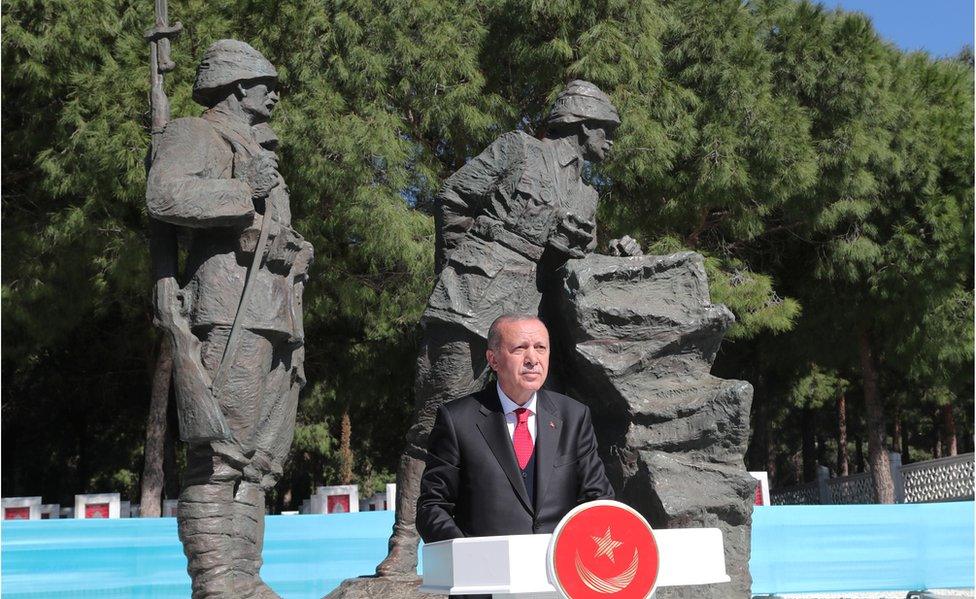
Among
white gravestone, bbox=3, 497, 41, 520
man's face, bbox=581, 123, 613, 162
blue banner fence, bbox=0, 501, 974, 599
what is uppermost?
man's face, bbox=581, 123, 613, 162

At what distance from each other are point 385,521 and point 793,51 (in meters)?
8.08

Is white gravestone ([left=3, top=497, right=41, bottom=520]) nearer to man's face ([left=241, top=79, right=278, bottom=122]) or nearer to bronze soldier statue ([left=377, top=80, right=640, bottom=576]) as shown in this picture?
bronze soldier statue ([left=377, top=80, right=640, bottom=576])

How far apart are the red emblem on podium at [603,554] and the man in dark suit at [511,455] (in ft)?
2.25

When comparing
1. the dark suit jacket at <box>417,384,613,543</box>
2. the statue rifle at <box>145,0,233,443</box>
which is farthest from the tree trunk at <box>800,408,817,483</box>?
the dark suit jacket at <box>417,384,613,543</box>

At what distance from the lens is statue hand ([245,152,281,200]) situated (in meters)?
4.75

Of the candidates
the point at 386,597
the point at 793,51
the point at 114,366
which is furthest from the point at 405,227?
the point at 114,366

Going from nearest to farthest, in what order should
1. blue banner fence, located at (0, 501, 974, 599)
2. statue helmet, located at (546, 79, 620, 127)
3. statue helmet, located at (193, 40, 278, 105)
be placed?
1. statue helmet, located at (193, 40, 278, 105)
2. statue helmet, located at (546, 79, 620, 127)
3. blue banner fence, located at (0, 501, 974, 599)

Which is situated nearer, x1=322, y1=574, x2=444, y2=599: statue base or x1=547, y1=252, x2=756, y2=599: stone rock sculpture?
x1=547, y1=252, x2=756, y2=599: stone rock sculpture

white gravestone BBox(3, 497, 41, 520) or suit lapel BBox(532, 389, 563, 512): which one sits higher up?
suit lapel BBox(532, 389, 563, 512)

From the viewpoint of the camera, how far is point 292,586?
7371 millimetres

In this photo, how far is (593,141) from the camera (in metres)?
5.49

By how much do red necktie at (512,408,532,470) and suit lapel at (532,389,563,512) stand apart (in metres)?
0.02

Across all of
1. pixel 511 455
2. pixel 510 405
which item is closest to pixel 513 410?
pixel 510 405

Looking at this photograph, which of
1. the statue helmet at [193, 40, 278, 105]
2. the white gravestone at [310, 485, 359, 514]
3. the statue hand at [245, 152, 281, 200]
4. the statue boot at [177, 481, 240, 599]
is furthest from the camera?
the white gravestone at [310, 485, 359, 514]
